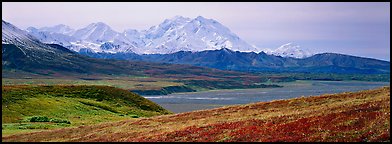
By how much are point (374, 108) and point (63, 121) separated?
130 feet

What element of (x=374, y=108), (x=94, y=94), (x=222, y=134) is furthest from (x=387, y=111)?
(x=94, y=94)

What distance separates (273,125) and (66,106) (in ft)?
160

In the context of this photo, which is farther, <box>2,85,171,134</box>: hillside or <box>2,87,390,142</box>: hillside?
<box>2,85,171,134</box>: hillside

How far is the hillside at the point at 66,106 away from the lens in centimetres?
6253

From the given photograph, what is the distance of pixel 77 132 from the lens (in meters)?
46.2

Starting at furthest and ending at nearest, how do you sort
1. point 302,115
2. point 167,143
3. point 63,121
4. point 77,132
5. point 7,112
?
point 7,112
point 63,121
point 77,132
point 302,115
point 167,143

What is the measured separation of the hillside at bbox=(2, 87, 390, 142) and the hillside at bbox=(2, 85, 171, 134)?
1253cm

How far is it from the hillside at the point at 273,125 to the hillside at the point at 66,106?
12.5 m

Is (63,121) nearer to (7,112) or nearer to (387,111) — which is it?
(7,112)

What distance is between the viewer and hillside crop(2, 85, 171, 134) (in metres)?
62.5

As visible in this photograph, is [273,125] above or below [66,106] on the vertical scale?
above

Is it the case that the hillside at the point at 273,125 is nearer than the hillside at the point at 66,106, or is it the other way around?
the hillside at the point at 273,125

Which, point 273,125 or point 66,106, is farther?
point 66,106

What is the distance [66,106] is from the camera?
78062 mm
